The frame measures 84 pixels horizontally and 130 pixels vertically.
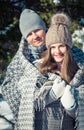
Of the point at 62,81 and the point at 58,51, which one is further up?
the point at 58,51

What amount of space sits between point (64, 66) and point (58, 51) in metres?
0.12

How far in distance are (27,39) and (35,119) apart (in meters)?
0.67

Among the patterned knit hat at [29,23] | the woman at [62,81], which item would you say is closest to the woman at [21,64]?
the patterned knit hat at [29,23]

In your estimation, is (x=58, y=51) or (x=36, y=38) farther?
(x=36, y=38)

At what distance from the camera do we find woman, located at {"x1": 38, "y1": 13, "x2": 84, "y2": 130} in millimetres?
3092

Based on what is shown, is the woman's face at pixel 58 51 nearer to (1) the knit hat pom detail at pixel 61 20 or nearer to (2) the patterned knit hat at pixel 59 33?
(2) the patterned knit hat at pixel 59 33

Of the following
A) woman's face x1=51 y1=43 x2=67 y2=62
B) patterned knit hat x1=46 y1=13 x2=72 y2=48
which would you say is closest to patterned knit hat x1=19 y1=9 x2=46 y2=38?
patterned knit hat x1=46 y1=13 x2=72 y2=48

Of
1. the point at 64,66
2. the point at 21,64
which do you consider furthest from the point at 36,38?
the point at 64,66

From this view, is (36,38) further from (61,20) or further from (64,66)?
(64,66)

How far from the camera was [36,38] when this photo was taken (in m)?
3.46

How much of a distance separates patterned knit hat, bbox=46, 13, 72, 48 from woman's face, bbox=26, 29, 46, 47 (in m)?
0.13

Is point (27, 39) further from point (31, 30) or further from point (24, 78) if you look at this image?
point (24, 78)

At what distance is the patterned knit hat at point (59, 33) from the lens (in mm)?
3270

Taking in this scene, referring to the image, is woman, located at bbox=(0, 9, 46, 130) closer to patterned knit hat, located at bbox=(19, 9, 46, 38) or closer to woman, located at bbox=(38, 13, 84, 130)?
patterned knit hat, located at bbox=(19, 9, 46, 38)
